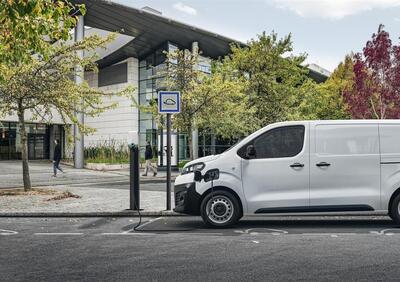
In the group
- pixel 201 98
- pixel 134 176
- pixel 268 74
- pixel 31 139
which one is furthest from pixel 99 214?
pixel 31 139

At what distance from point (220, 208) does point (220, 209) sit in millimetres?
19

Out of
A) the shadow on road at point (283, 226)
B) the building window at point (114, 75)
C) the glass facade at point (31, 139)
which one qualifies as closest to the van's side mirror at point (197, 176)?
the shadow on road at point (283, 226)

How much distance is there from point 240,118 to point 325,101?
15.3 meters

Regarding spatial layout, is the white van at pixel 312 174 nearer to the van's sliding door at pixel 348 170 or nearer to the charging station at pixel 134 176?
the van's sliding door at pixel 348 170

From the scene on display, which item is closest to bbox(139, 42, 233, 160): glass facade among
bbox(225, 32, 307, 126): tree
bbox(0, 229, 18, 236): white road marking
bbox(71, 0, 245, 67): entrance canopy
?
bbox(71, 0, 245, 67): entrance canopy

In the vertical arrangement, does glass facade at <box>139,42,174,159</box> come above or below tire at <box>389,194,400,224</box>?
above

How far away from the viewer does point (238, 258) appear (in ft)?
18.9

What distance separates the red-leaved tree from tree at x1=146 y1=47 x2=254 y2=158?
6.77m

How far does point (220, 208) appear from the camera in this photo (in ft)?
26.8

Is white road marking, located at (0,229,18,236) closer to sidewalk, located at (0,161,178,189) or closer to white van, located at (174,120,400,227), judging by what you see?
white van, located at (174,120,400,227)

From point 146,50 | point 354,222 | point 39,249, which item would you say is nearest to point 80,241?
point 39,249

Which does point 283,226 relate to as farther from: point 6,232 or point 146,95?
point 146,95

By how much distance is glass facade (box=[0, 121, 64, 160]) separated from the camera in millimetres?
40094

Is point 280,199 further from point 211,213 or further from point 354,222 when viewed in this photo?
point 354,222
